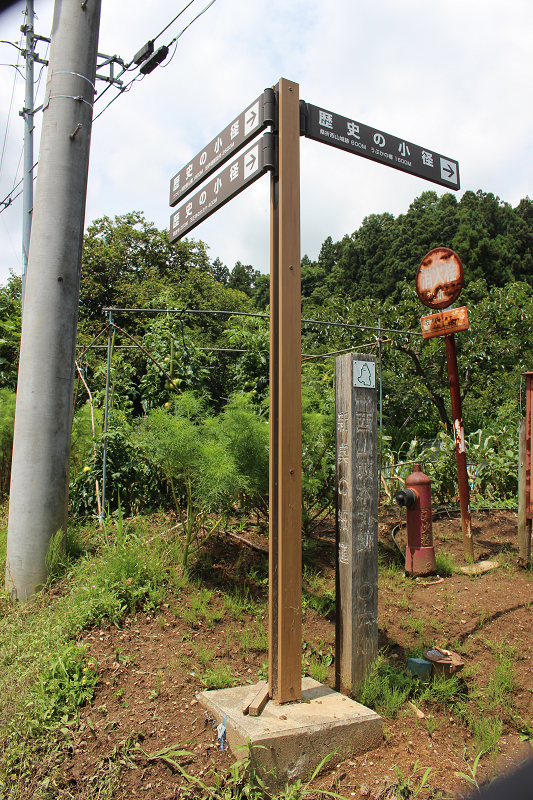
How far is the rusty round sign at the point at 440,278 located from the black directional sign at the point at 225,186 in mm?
2268

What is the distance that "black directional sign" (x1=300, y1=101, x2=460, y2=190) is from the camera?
283 cm

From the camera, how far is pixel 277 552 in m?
2.57

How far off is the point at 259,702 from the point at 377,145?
2902 millimetres

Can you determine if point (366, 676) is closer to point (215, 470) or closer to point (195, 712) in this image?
point (195, 712)

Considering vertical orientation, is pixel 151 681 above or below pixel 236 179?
below

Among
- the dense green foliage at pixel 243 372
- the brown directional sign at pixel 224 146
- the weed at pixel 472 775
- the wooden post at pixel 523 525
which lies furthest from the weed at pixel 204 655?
the wooden post at pixel 523 525

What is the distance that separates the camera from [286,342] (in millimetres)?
2605

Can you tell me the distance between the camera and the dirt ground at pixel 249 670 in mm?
2207

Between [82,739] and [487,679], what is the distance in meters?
2.08

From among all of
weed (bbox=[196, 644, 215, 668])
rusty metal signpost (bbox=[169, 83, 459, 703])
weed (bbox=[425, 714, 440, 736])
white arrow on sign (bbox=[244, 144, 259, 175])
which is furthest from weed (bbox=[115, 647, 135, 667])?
white arrow on sign (bbox=[244, 144, 259, 175])

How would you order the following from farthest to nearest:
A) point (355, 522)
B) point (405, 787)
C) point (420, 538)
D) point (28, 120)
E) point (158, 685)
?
point (28, 120) < point (420, 538) < point (355, 522) < point (158, 685) < point (405, 787)

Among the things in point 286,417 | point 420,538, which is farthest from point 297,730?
point 420,538

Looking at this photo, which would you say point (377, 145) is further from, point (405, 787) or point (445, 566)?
point (445, 566)

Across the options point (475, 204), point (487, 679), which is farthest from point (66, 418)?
point (475, 204)
